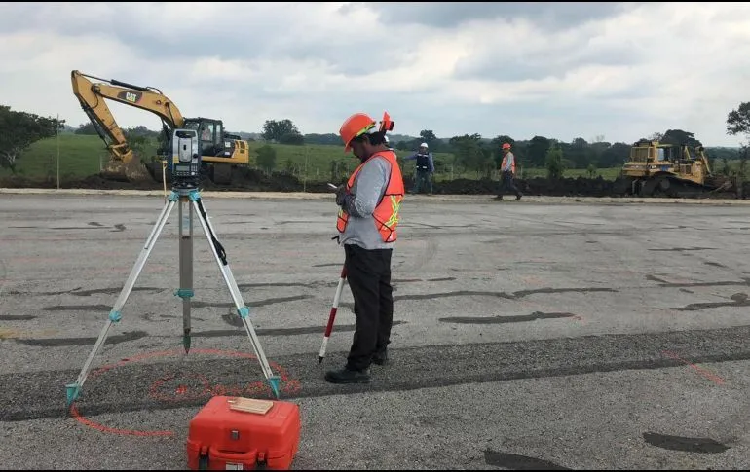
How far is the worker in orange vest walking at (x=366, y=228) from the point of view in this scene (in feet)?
14.2

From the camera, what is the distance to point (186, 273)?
443 cm

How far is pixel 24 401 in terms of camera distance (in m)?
3.91

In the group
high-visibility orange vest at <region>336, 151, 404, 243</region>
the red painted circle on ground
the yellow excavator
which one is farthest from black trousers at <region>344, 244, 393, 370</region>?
the yellow excavator

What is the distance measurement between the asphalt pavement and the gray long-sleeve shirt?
105 centimetres

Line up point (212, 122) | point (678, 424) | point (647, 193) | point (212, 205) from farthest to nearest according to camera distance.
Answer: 1. point (647, 193)
2. point (212, 122)
3. point (212, 205)
4. point (678, 424)

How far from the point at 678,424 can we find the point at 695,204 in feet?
74.4

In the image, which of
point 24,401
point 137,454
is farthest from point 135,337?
point 137,454

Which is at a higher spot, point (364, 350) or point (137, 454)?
point (364, 350)

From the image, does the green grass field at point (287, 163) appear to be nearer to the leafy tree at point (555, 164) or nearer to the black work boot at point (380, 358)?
the leafy tree at point (555, 164)

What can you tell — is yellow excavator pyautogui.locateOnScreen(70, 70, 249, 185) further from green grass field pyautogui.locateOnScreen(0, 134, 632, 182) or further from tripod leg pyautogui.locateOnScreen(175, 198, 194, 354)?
tripod leg pyautogui.locateOnScreen(175, 198, 194, 354)

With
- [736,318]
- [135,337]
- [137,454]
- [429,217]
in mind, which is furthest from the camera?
[429,217]

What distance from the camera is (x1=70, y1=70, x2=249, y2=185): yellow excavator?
20.7m

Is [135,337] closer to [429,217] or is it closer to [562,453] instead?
[562,453]

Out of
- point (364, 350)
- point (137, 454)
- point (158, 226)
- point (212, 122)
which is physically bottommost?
point (137, 454)
